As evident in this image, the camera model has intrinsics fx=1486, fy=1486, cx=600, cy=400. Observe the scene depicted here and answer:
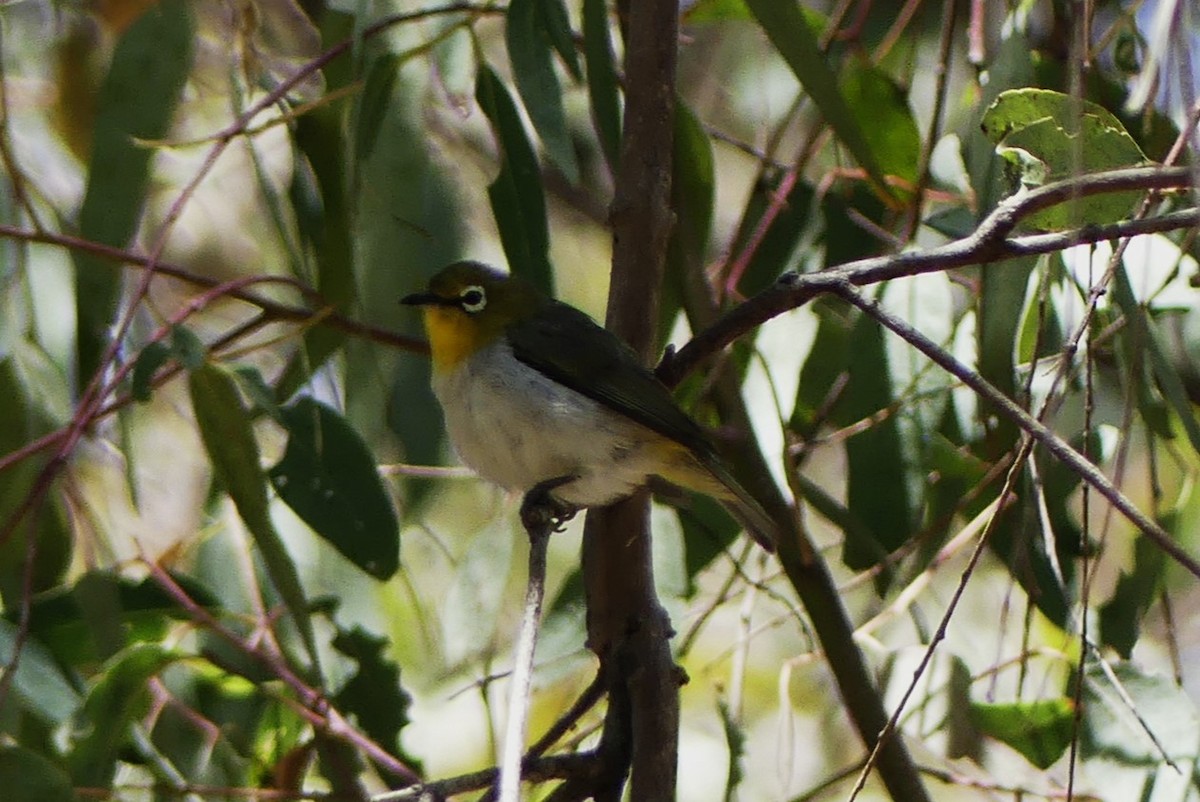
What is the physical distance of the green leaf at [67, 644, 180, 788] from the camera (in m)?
2.44

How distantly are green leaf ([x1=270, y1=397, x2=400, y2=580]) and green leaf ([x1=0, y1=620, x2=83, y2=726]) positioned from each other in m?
0.48

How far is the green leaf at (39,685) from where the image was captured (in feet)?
8.11

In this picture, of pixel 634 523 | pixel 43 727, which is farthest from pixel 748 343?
pixel 43 727

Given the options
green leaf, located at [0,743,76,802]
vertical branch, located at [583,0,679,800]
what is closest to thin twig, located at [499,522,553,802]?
vertical branch, located at [583,0,679,800]

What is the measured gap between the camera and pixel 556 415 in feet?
9.18

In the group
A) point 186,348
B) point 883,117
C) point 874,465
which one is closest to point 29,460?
point 186,348

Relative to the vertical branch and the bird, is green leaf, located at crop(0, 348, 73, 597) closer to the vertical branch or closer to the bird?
the bird

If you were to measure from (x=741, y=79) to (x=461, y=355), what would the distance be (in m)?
1.77

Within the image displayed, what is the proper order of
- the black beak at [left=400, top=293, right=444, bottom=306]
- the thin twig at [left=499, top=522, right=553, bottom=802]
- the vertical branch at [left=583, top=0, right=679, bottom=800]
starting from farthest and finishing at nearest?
the black beak at [left=400, top=293, right=444, bottom=306]
the vertical branch at [left=583, top=0, right=679, bottom=800]
the thin twig at [left=499, top=522, right=553, bottom=802]

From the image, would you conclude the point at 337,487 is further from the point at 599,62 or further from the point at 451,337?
the point at 599,62

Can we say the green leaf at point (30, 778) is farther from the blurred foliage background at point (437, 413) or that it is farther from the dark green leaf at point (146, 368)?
the dark green leaf at point (146, 368)

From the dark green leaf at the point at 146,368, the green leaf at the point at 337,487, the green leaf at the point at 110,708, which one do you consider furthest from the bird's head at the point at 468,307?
the green leaf at the point at 110,708

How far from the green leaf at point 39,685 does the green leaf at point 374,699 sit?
477 mm

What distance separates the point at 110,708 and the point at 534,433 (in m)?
0.88
